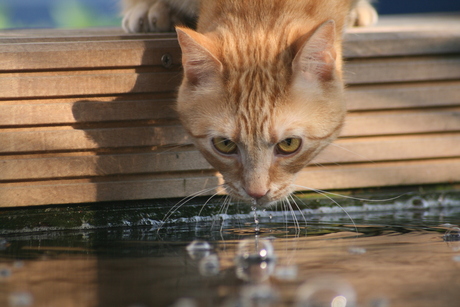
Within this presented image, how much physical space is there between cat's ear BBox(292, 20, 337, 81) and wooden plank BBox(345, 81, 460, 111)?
65 centimetres

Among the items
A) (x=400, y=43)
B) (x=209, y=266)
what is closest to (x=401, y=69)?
(x=400, y=43)

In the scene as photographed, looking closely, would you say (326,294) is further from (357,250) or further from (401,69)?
(401,69)

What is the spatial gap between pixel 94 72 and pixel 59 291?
44.4 inches

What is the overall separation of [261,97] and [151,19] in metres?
1.01

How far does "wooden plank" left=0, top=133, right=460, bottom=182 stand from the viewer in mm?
2219

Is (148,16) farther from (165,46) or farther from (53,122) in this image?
(53,122)

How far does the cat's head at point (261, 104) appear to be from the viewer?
179 centimetres

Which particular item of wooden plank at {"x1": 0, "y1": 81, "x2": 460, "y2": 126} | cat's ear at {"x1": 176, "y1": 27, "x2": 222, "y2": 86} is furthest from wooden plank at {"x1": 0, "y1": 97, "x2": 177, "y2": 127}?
cat's ear at {"x1": 176, "y1": 27, "x2": 222, "y2": 86}

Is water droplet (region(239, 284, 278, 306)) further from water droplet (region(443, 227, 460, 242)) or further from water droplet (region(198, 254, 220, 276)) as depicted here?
water droplet (region(443, 227, 460, 242))

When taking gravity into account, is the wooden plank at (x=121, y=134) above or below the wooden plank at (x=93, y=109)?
below

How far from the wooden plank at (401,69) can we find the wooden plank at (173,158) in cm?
26

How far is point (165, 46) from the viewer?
231cm

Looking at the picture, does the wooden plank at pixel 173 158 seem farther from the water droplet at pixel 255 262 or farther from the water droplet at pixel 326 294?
the water droplet at pixel 326 294

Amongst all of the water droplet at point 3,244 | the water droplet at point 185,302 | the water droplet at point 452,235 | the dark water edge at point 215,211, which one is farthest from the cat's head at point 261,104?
the water droplet at point 3,244
